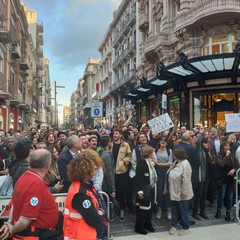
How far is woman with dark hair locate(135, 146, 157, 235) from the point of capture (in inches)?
221

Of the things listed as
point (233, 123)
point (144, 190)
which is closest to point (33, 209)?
point (144, 190)

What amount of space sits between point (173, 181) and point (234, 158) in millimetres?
1950

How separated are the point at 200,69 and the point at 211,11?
17.8 ft

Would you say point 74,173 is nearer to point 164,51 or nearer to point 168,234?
point 168,234

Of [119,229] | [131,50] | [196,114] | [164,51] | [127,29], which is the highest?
[127,29]

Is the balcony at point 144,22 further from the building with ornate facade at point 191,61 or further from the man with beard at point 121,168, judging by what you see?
the man with beard at point 121,168

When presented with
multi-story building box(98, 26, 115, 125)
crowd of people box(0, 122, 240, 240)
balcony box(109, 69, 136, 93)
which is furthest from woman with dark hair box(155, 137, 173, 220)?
multi-story building box(98, 26, 115, 125)

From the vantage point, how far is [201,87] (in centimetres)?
1756

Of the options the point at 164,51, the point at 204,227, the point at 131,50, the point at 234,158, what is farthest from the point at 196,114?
the point at 131,50

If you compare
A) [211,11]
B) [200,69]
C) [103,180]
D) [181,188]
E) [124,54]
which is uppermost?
[124,54]

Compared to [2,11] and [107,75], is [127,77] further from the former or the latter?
[2,11]

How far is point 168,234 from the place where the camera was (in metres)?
5.66

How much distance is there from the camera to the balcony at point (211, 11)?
61.8 feet

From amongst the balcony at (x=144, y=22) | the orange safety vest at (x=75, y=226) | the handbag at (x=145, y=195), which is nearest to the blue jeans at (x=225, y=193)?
the handbag at (x=145, y=195)
